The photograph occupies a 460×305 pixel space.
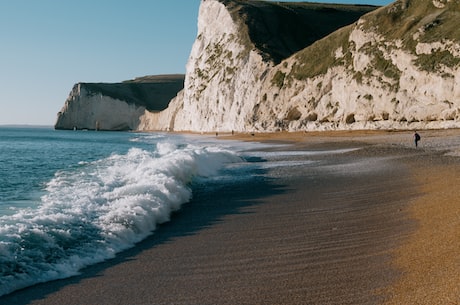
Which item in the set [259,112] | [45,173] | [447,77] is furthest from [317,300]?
[259,112]

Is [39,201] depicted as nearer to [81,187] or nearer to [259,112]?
[81,187]

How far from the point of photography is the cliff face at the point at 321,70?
135 ft

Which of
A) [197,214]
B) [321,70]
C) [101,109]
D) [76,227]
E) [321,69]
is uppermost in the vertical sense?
[321,69]

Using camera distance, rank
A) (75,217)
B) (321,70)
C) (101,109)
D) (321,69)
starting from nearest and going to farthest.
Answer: (75,217) < (321,70) < (321,69) < (101,109)

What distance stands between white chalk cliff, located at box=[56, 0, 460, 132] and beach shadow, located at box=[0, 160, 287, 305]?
91.9ft

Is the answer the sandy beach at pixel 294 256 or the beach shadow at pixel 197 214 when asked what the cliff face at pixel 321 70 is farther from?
the sandy beach at pixel 294 256

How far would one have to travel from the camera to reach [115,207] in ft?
32.3

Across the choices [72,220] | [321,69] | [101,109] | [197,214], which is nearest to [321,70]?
[321,69]

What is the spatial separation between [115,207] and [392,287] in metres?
6.48

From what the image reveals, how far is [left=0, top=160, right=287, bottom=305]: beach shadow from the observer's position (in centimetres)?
564

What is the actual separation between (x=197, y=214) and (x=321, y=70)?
1907 inches

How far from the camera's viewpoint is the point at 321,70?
55656 millimetres

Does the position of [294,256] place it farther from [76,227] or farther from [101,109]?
[101,109]

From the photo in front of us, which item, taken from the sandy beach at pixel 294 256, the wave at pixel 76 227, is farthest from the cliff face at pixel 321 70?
the wave at pixel 76 227
